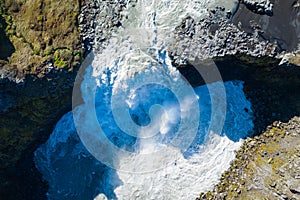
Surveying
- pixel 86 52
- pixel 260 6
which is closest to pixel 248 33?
pixel 260 6

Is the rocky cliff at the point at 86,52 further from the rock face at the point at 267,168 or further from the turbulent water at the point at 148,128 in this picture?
the turbulent water at the point at 148,128

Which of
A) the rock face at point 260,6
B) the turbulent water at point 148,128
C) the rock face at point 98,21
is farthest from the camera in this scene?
the turbulent water at point 148,128

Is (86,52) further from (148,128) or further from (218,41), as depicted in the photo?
(218,41)

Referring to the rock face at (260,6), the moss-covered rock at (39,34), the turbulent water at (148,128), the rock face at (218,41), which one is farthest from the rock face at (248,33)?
the moss-covered rock at (39,34)

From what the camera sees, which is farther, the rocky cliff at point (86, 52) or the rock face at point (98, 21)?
the rock face at point (98, 21)

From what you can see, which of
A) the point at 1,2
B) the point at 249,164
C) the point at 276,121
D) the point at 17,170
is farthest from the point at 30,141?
the point at 276,121

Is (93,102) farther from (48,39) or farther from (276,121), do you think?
(276,121)
